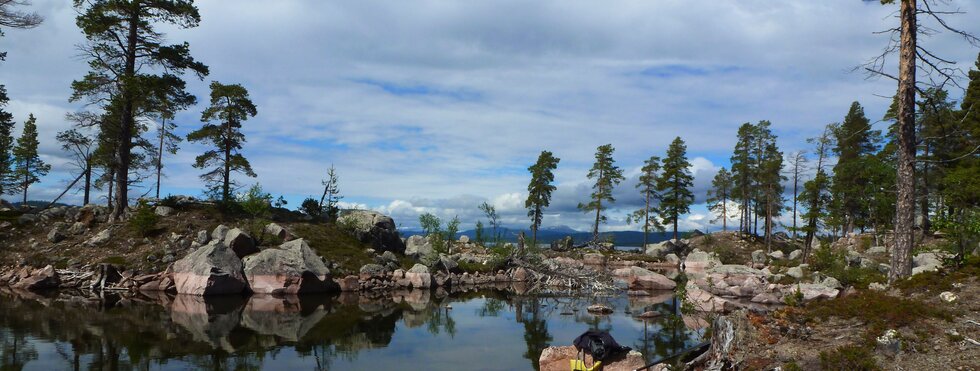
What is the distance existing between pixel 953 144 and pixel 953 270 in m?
45.0

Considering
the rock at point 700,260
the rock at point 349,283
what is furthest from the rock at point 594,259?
the rock at point 349,283

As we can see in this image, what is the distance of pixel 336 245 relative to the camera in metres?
37.0

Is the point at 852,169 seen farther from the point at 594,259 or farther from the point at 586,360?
the point at 586,360

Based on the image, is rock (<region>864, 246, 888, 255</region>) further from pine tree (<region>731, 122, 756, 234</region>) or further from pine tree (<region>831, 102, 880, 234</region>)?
pine tree (<region>731, 122, 756, 234</region>)

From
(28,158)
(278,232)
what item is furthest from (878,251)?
(28,158)

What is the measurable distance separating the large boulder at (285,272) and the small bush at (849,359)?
86.4 ft

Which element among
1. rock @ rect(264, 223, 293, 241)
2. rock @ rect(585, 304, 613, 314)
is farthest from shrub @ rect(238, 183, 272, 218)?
rock @ rect(585, 304, 613, 314)

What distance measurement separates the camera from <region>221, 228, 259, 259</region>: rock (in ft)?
103

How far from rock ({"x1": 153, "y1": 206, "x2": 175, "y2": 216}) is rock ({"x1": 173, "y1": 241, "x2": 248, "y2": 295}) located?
6.86m

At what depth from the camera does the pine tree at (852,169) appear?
46.9 metres

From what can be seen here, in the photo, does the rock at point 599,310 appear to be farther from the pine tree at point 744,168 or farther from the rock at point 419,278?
the pine tree at point 744,168

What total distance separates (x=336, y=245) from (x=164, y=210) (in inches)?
448

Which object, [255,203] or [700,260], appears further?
[700,260]

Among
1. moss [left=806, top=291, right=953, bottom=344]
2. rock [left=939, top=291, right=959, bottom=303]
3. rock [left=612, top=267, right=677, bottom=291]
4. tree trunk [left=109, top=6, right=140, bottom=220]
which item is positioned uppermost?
tree trunk [left=109, top=6, right=140, bottom=220]
